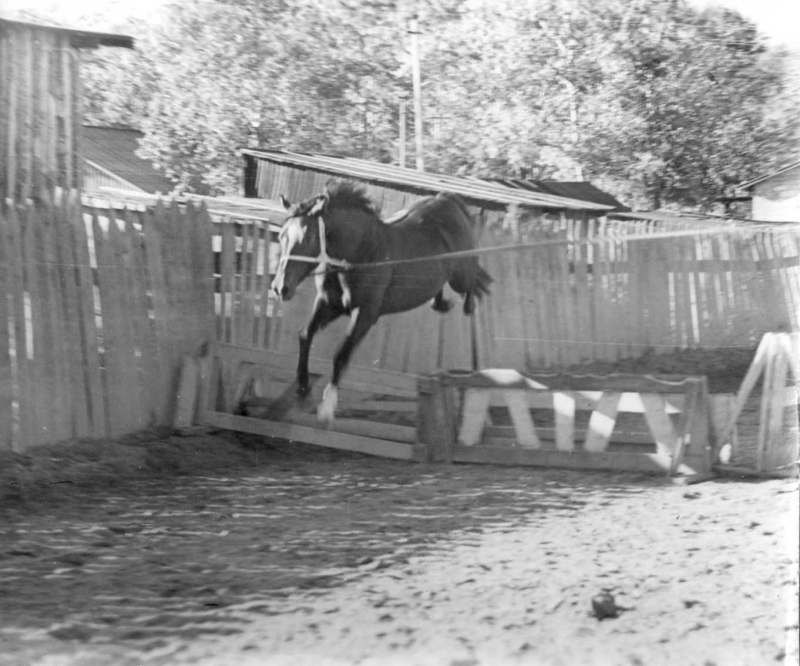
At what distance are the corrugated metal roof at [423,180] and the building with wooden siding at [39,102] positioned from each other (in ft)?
4.12

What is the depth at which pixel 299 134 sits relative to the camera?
600 centimetres

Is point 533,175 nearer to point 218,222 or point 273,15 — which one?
point 273,15

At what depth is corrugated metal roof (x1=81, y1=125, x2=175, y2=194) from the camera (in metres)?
6.43

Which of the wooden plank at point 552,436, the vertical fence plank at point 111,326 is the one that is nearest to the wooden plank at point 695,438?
the wooden plank at point 552,436

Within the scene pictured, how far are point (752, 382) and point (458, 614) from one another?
2666 mm

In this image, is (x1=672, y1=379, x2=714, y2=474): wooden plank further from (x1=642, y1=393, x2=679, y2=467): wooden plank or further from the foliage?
the foliage

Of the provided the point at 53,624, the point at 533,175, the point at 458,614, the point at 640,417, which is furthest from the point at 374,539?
the point at 640,417

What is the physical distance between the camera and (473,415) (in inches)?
260

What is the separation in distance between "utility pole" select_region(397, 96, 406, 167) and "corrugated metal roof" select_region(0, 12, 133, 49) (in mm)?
1827

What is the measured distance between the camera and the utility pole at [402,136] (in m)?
5.77

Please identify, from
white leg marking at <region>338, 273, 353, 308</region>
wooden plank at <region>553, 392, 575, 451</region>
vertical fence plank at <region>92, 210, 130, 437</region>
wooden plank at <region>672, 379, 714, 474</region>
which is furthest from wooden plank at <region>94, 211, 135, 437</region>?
wooden plank at <region>672, 379, 714, 474</region>

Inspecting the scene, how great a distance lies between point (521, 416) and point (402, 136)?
1.85 m

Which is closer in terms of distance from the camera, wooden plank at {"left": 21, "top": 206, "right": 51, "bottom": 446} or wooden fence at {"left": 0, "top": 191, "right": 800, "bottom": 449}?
wooden fence at {"left": 0, "top": 191, "right": 800, "bottom": 449}

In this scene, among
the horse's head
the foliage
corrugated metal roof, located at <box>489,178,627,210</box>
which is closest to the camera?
the foliage
